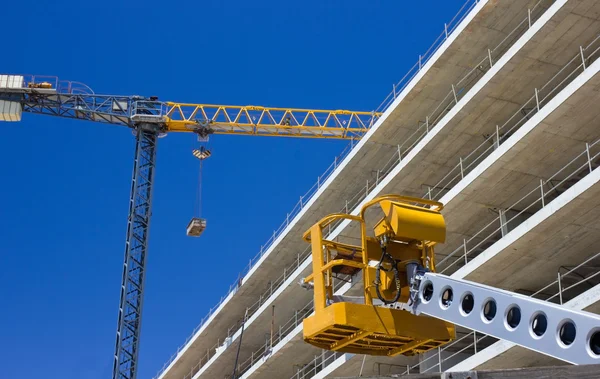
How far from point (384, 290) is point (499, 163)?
48.7 feet

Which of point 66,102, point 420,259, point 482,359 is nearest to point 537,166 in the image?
point 482,359

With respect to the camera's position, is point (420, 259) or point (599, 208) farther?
point (599, 208)

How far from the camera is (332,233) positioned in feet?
110

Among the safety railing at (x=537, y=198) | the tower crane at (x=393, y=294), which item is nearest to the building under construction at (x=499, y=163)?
the safety railing at (x=537, y=198)

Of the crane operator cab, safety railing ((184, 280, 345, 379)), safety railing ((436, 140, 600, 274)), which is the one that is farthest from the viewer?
safety railing ((184, 280, 345, 379))

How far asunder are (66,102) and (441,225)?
47.0 m

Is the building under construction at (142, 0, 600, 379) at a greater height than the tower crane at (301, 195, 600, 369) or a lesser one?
greater

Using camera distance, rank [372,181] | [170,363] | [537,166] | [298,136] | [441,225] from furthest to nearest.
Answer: [298,136] < [170,363] < [372,181] < [537,166] < [441,225]

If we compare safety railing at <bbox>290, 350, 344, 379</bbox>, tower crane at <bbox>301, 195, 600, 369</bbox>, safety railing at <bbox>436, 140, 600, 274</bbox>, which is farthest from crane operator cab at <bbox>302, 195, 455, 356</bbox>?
safety railing at <bbox>290, 350, 344, 379</bbox>

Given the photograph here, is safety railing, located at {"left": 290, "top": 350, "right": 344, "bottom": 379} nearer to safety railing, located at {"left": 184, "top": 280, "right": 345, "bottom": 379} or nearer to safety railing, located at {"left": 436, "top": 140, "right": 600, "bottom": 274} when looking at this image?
safety railing, located at {"left": 184, "top": 280, "right": 345, "bottom": 379}

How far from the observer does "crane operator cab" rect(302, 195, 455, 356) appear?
1070cm

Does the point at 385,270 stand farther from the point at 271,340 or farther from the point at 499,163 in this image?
the point at 271,340

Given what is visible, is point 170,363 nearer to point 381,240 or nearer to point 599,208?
point 599,208

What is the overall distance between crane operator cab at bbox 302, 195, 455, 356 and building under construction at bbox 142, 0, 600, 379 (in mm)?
9139
